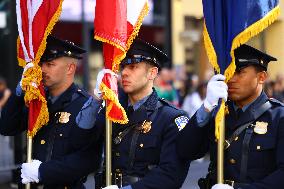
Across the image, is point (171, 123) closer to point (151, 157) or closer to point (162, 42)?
point (151, 157)

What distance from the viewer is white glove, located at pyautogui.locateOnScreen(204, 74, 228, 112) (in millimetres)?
3855

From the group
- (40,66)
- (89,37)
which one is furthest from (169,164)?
(89,37)

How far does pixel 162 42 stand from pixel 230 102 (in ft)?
40.2

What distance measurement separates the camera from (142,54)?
14.8 feet

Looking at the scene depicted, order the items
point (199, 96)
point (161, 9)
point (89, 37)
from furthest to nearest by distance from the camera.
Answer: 1. point (161, 9)
2. point (89, 37)
3. point (199, 96)

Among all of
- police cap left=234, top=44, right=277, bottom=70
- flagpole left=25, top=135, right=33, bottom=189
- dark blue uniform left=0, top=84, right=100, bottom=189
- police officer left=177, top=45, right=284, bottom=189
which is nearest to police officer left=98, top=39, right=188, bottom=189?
police officer left=177, top=45, right=284, bottom=189

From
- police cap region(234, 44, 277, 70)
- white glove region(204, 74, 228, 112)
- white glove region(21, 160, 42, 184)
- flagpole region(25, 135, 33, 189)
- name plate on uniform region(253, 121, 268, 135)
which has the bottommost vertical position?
white glove region(21, 160, 42, 184)

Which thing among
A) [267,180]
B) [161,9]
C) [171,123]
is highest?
[161,9]

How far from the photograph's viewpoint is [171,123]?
14.4ft

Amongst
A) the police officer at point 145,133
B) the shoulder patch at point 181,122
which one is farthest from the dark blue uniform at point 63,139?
the shoulder patch at point 181,122

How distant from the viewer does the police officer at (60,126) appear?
15.3 ft

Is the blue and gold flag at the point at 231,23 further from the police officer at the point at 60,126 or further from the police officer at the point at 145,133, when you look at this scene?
the police officer at the point at 60,126

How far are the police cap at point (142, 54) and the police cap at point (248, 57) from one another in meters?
0.66

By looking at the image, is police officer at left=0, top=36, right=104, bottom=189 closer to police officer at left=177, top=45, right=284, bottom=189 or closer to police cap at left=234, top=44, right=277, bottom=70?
police officer at left=177, top=45, right=284, bottom=189
